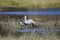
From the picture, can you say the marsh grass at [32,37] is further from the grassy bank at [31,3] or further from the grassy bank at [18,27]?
the grassy bank at [31,3]

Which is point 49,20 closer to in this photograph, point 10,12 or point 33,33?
point 33,33

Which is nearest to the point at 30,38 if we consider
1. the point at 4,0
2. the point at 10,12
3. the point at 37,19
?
the point at 37,19

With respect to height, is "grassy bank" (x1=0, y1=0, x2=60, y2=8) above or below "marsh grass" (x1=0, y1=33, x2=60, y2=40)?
above

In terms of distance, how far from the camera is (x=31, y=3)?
1.76 metres

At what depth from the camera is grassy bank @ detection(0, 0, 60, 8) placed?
5.74ft

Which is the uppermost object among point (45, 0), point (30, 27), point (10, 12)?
point (45, 0)

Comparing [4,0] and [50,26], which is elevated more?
[4,0]

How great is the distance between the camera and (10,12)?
177 cm

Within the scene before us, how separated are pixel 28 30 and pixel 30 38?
0.28 feet

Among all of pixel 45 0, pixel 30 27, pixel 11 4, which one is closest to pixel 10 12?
pixel 11 4

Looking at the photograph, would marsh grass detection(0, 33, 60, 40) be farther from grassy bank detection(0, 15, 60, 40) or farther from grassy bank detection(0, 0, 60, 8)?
grassy bank detection(0, 0, 60, 8)

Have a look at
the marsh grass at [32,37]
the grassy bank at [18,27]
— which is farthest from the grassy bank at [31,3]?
the marsh grass at [32,37]

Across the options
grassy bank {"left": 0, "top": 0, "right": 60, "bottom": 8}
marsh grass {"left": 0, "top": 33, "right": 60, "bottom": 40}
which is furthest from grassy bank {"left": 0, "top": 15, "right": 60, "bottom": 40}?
grassy bank {"left": 0, "top": 0, "right": 60, "bottom": 8}

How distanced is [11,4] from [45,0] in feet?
1.11
